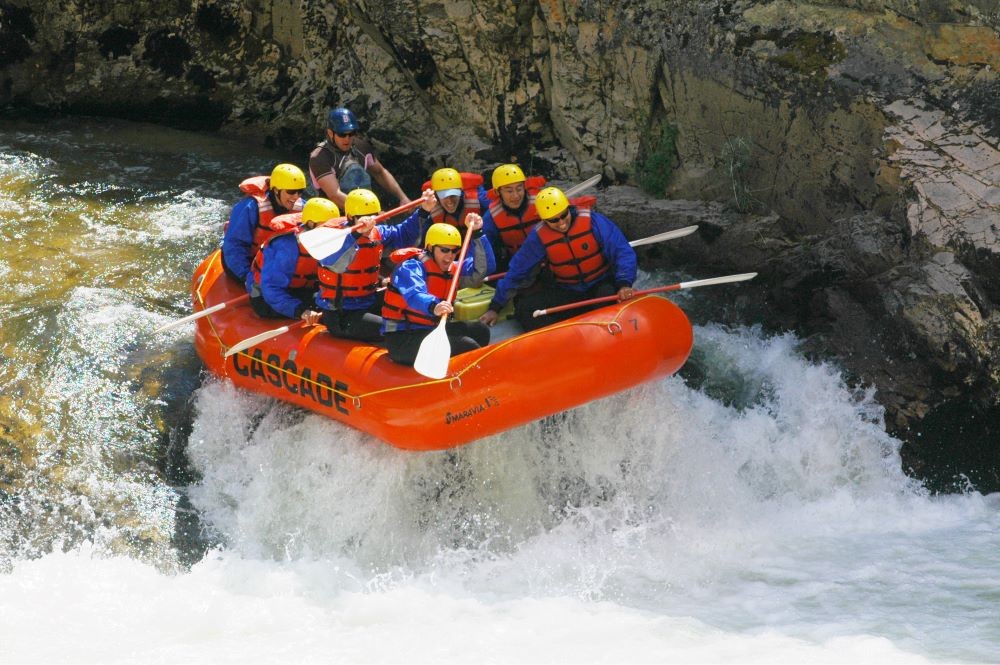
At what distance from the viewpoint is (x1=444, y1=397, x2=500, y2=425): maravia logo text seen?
5527 millimetres

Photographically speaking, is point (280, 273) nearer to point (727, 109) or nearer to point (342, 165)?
point (342, 165)

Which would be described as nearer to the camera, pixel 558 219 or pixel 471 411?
pixel 471 411

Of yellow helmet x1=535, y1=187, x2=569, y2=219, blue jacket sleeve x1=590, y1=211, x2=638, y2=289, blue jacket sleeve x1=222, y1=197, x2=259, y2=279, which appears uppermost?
yellow helmet x1=535, y1=187, x2=569, y2=219

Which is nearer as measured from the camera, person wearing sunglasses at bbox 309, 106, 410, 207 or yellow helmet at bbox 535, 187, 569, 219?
yellow helmet at bbox 535, 187, 569, 219

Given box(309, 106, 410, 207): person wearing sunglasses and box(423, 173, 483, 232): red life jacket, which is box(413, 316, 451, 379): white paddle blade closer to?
box(423, 173, 483, 232): red life jacket

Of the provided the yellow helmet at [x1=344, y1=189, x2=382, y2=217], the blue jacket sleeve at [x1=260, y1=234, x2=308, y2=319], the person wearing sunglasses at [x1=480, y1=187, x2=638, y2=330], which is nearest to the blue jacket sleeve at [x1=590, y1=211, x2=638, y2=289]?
the person wearing sunglasses at [x1=480, y1=187, x2=638, y2=330]

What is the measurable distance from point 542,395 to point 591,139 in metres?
3.08

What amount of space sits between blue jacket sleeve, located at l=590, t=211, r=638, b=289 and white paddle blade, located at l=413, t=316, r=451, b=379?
3.70 feet

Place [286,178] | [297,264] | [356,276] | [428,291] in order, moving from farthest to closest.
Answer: [286,178], [297,264], [356,276], [428,291]

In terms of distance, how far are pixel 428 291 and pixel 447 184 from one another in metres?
0.92

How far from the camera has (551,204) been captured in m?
6.05

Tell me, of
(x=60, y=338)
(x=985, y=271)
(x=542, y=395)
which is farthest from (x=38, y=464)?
(x=985, y=271)

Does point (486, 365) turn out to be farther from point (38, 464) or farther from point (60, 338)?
point (60, 338)

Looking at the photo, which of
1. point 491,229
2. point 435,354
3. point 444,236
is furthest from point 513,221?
point 435,354
